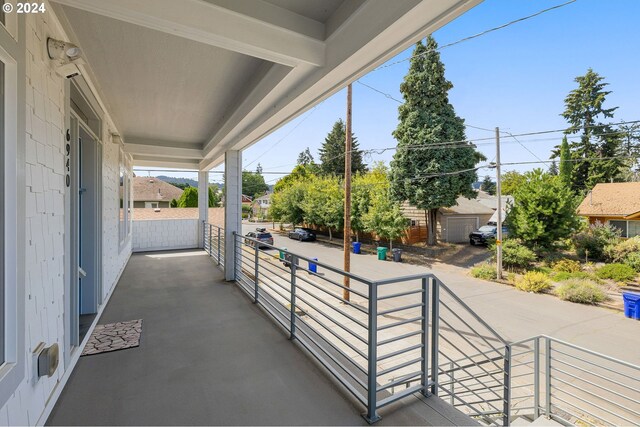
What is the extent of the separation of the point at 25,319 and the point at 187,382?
3.69ft

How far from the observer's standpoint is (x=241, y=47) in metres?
2.09

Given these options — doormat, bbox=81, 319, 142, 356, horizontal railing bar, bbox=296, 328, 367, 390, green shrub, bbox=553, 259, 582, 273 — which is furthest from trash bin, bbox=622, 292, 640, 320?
doormat, bbox=81, 319, 142, 356

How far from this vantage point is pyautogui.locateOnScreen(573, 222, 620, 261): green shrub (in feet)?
36.9

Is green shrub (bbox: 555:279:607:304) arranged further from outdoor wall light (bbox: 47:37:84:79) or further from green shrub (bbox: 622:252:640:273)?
outdoor wall light (bbox: 47:37:84:79)

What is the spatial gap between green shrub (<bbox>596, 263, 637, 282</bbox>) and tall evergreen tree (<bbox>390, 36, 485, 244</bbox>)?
551cm

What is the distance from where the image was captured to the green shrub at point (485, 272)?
33.2ft

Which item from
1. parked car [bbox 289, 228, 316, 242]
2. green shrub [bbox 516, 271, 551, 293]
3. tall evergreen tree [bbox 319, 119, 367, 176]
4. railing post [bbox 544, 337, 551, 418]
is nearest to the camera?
railing post [bbox 544, 337, 551, 418]

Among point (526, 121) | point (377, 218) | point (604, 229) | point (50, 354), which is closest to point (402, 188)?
point (377, 218)

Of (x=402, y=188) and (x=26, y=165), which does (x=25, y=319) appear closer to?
(x=26, y=165)

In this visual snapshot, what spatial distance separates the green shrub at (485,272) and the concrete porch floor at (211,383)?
31.0 feet

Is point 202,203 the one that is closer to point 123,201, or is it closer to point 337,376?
point 123,201

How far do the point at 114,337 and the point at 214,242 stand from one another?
4901mm

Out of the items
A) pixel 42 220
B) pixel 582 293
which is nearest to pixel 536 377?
pixel 42 220

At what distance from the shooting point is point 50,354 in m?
1.68
